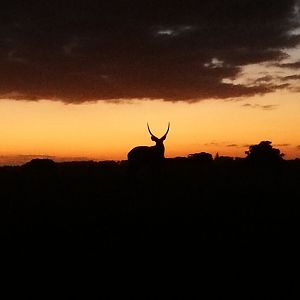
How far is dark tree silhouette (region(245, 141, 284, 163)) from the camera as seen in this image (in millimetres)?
35406

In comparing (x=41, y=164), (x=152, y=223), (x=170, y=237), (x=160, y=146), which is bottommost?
(x=170, y=237)

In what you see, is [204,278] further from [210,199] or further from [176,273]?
[210,199]

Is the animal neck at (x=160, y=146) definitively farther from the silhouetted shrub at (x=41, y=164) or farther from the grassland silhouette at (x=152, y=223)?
the silhouetted shrub at (x=41, y=164)

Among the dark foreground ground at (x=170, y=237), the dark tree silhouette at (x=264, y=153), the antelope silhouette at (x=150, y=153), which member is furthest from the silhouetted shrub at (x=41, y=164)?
the dark foreground ground at (x=170, y=237)

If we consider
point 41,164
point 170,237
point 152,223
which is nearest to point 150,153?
point 152,223

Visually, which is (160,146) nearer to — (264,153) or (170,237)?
(170,237)

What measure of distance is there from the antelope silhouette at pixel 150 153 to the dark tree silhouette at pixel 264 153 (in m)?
13.7

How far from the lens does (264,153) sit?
120 feet

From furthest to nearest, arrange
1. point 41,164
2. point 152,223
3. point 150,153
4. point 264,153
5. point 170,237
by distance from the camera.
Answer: point 41,164 < point 264,153 < point 150,153 < point 152,223 < point 170,237

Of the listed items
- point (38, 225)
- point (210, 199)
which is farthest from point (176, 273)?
point (210, 199)

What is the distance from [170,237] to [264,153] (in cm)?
2689

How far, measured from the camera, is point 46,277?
822 centimetres

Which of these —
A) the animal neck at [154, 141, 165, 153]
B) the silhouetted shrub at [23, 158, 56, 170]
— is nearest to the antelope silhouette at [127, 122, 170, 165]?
the animal neck at [154, 141, 165, 153]

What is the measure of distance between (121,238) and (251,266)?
3200mm
